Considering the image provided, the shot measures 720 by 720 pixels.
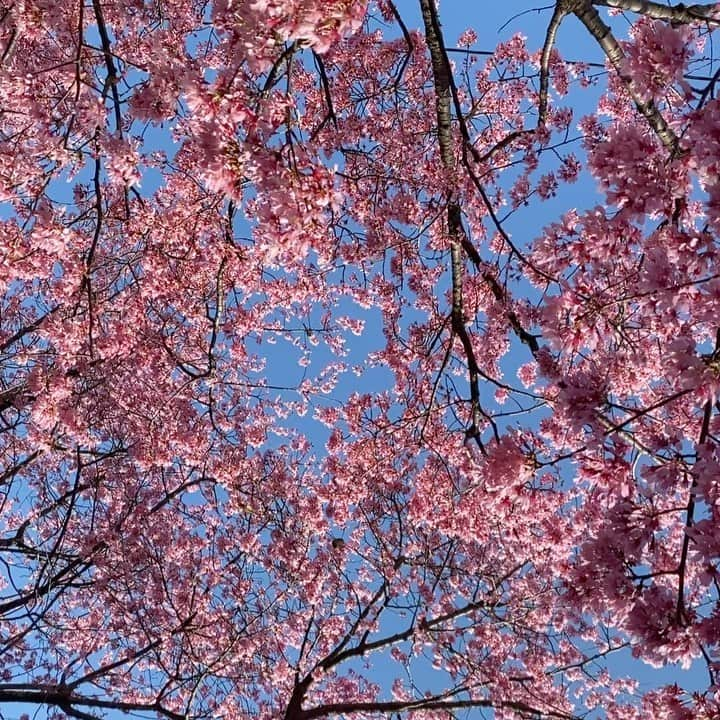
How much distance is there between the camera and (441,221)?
697cm

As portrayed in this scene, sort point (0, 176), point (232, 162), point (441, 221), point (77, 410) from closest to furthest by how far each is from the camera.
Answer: point (232, 162)
point (0, 176)
point (441, 221)
point (77, 410)

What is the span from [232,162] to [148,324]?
667 cm

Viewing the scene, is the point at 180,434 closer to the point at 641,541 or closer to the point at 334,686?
the point at 334,686

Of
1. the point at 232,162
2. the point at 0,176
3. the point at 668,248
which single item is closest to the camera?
the point at 232,162

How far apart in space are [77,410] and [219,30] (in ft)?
16.8

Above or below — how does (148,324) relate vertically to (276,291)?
below

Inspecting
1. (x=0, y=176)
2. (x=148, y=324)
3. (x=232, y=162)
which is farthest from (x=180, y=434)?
(x=232, y=162)

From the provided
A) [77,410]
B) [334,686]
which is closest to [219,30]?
[77,410]

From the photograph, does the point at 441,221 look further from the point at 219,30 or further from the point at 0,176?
the point at 0,176

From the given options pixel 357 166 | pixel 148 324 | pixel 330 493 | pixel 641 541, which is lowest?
pixel 641 541

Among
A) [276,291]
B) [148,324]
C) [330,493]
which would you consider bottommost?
[330,493]

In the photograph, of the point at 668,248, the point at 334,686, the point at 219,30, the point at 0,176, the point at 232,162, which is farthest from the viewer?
the point at 334,686

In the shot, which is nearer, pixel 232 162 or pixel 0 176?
pixel 232 162

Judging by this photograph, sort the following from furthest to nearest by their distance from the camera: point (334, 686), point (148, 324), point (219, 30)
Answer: point (334, 686) < point (148, 324) < point (219, 30)
